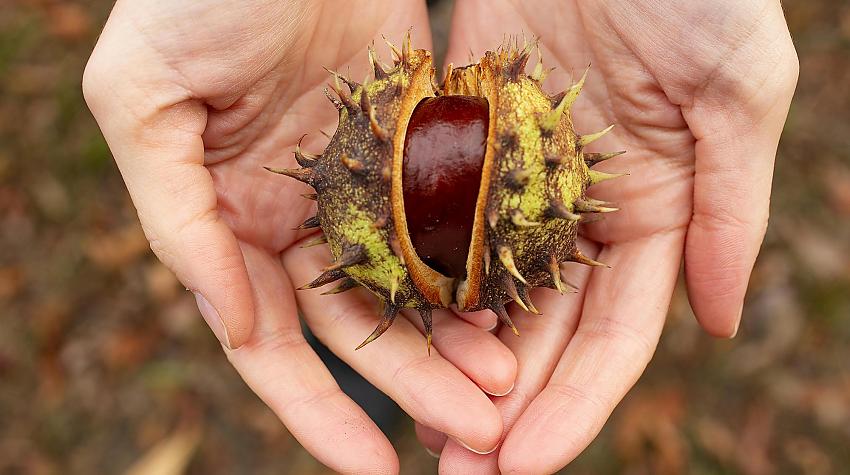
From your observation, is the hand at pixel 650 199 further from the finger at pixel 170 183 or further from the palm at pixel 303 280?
the finger at pixel 170 183

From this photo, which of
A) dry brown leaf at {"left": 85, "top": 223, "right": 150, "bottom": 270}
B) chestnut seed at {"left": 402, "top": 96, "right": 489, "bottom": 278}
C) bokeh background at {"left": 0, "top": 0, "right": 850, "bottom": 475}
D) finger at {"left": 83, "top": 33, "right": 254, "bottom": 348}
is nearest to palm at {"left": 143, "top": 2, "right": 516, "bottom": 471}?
finger at {"left": 83, "top": 33, "right": 254, "bottom": 348}

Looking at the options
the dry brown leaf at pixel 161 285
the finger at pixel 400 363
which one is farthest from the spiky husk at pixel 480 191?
the dry brown leaf at pixel 161 285

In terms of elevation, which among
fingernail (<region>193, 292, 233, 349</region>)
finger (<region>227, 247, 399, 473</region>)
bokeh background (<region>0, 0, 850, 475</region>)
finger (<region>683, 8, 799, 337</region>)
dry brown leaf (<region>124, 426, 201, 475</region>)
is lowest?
dry brown leaf (<region>124, 426, 201, 475</region>)

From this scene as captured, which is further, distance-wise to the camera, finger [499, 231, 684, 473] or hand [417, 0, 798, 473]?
hand [417, 0, 798, 473]

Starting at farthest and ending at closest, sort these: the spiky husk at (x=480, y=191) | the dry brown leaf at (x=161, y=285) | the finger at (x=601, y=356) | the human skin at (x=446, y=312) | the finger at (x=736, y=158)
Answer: the dry brown leaf at (x=161, y=285), the finger at (x=736, y=158), the human skin at (x=446, y=312), the finger at (x=601, y=356), the spiky husk at (x=480, y=191)

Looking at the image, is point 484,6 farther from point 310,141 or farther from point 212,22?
point 212,22

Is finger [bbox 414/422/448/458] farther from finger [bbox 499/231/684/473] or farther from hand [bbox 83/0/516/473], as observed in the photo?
finger [bbox 499/231/684/473]

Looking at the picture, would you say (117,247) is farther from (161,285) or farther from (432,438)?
(432,438)

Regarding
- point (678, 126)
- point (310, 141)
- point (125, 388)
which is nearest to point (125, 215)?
point (125, 388)
